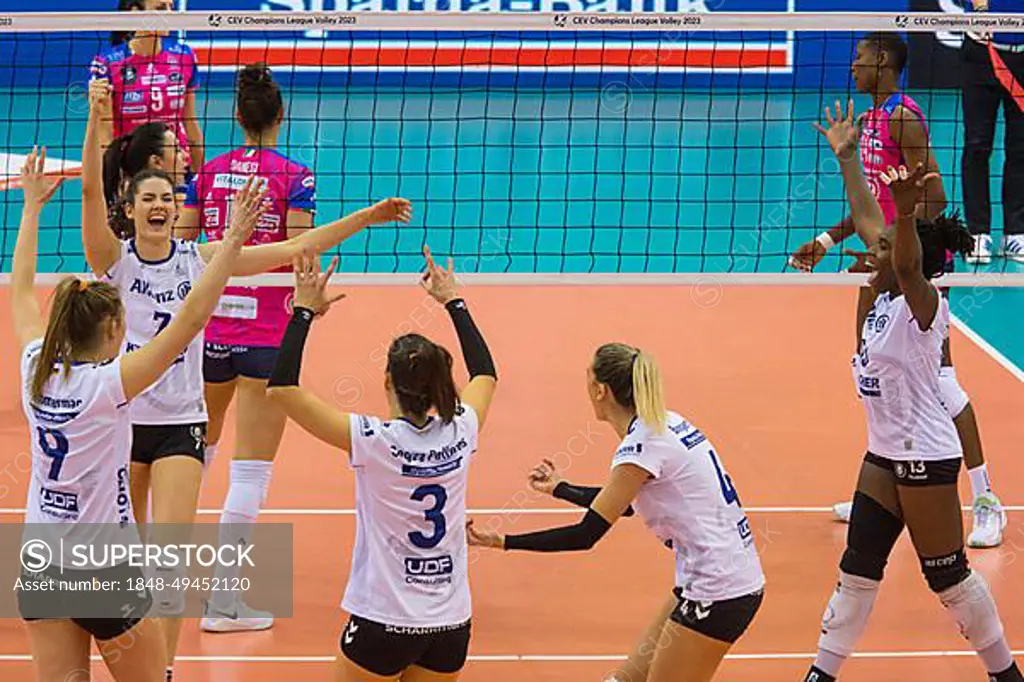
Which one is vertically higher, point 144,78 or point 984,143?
point 984,143

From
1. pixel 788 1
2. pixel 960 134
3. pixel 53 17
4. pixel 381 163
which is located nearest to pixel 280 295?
pixel 53 17

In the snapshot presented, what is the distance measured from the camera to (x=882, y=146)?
28.6ft

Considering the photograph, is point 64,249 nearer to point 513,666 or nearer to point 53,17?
point 53,17

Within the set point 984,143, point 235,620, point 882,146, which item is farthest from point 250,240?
point 984,143

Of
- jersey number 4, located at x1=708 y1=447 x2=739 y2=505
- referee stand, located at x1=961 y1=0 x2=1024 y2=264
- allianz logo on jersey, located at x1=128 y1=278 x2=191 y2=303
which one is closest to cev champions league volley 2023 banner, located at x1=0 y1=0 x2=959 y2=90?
referee stand, located at x1=961 y1=0 x2=1024 y2=264

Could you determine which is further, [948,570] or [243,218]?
[948,570]

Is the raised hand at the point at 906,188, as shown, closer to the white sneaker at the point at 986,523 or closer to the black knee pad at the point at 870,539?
the black knee pad at the point at 870,539

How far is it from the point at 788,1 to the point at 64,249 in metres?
9.71

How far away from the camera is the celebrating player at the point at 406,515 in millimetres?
5180

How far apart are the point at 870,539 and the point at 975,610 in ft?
1.55

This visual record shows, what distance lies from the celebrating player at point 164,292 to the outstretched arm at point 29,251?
0.55 m

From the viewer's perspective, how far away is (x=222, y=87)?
1959 centimetres

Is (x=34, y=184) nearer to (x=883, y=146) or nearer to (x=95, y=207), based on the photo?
(x=95, y=207)

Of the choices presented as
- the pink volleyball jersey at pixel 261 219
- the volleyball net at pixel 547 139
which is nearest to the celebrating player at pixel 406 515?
the pink volleyball jersey at pixel 261 219
